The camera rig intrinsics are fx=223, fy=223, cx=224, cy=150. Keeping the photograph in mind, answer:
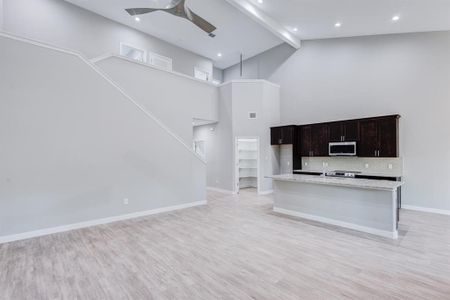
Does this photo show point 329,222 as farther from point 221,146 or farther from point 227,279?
point 221,146

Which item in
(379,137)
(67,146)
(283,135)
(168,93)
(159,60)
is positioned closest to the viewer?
(67,146)

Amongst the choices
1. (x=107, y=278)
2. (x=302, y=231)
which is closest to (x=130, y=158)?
(x=107, y=278)

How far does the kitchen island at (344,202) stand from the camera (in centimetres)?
385

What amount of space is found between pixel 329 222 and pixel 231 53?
7.92m

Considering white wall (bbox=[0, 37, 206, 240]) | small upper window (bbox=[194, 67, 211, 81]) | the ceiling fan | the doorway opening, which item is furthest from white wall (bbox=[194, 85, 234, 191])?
the ceiling fan

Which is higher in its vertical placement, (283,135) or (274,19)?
(274,19)

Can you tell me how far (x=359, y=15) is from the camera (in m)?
5.36

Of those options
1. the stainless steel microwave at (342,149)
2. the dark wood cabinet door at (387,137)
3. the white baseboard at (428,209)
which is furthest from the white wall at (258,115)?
the white baseboard at (428,209)

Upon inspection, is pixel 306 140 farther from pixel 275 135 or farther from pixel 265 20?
pixel 265 20

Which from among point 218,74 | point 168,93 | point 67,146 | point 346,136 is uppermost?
point 218,74

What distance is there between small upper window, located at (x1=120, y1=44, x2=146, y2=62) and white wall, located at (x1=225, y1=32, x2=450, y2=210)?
611 cm

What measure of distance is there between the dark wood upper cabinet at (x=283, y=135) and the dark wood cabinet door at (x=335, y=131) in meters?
1.14

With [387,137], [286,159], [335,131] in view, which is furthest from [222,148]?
[387,137]

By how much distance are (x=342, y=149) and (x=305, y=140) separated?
1.31 m
